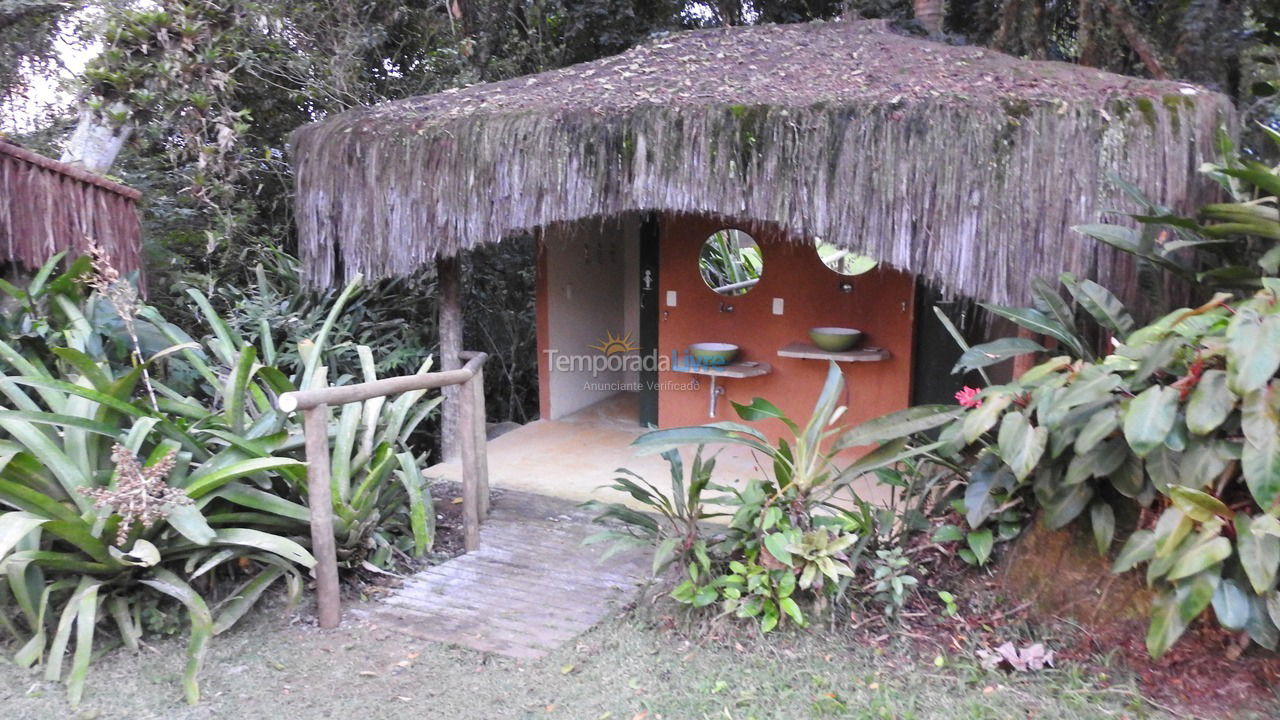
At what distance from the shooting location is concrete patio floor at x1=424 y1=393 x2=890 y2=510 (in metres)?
5.73

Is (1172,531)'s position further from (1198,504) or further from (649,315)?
(649,315)

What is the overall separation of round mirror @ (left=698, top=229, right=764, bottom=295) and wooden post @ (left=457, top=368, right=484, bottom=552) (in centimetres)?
267

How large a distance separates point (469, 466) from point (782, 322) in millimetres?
2921

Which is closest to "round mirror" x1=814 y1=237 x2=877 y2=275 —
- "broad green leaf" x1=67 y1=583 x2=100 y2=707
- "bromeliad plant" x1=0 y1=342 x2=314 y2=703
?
"bromeliad plant" x1=0 y1=342 x2=314 y2=703

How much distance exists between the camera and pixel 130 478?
3266 millimetres

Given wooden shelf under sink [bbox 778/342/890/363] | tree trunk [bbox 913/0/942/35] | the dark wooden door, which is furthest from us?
tree trunk [bbox 913/0/942/35]

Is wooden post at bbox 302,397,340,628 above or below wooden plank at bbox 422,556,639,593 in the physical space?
above

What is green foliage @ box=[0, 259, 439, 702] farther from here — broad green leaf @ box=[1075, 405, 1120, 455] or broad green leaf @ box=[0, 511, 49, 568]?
broad green leaf @ box=[1075, 405, 1120, 455]

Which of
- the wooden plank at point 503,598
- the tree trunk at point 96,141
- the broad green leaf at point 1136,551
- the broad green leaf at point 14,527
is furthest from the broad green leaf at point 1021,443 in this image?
the tree trunk at point 96,141

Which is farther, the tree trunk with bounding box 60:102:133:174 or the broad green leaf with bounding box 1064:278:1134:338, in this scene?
the tree trunk with bounding box 60:102:133:174

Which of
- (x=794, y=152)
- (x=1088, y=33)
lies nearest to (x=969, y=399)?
(x=794, y=152)

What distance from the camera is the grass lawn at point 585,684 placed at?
9.85ft

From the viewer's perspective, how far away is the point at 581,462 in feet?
20.9

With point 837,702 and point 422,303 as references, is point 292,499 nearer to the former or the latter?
point 837,702
